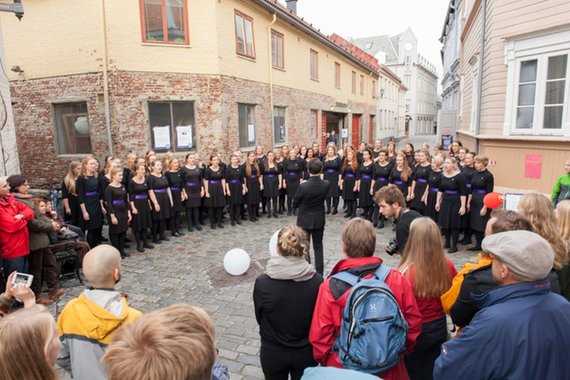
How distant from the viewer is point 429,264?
2.85m

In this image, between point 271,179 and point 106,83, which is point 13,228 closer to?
point 271,179

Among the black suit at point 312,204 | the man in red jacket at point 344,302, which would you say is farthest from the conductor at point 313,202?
the man in red jacket at point 344,302

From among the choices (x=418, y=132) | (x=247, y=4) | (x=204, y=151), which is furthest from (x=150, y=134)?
(x=418, y=132)

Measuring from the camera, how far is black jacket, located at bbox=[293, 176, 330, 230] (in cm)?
595

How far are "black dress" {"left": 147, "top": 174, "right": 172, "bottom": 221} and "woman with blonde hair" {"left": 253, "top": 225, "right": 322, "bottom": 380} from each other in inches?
243

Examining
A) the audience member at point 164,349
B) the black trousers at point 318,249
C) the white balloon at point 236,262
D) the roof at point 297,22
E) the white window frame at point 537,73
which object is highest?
the roof at point 297,22

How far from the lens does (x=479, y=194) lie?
7.54 meters

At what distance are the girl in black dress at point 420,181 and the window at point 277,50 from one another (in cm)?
904

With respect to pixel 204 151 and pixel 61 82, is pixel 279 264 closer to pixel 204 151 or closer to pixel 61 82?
pixel 204 151

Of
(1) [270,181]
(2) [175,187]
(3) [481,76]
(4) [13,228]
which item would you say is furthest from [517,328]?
(3) [481,76]

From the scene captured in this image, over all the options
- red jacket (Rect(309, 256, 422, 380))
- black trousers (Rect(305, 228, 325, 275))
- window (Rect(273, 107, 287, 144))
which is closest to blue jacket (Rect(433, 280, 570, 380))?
red jacket (Rect(309, 256, 422, 380))

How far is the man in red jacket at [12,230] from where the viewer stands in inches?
204

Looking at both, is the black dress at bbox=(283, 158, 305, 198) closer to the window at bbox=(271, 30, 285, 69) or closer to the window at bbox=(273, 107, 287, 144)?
the window at bbox=(273, 107, 287, 144)

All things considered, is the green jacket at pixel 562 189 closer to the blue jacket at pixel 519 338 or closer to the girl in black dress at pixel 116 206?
the blue jacket at pixel 519 338
